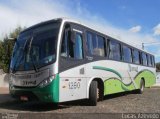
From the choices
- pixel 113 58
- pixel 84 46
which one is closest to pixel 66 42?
pixel 84 46

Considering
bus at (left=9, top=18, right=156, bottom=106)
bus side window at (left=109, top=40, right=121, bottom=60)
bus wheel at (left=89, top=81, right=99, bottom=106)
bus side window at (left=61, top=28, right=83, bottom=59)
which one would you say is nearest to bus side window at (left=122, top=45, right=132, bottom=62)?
bus side window at (left=109, top=40, right=121, bottom=60)

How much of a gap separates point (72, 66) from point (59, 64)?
823mm

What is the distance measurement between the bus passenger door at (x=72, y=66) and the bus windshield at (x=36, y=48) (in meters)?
0.38

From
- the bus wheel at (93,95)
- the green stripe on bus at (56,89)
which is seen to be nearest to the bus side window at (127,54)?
the bus wheel at (93,95)

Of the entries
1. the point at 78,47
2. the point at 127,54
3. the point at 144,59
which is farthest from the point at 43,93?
the point at 144,59

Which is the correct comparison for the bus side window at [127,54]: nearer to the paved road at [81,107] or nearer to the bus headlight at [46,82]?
the paved road at [81,107]

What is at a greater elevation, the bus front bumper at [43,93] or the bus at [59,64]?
the bus at [59,64]

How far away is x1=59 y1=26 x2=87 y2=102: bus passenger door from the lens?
38.1 feet

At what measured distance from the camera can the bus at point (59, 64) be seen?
11.3 m

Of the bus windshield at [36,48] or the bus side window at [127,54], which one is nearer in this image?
the bus windshield at [36,48]

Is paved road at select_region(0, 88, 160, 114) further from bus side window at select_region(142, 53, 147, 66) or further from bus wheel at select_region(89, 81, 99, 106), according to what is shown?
bus side window at select_region(142, 53, 147, 66)

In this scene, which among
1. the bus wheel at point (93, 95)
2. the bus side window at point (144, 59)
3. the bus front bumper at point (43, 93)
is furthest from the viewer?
the bus side window at point (144, 59)

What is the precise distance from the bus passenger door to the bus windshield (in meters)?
0.38

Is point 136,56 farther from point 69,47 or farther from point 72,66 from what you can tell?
point 69,47
